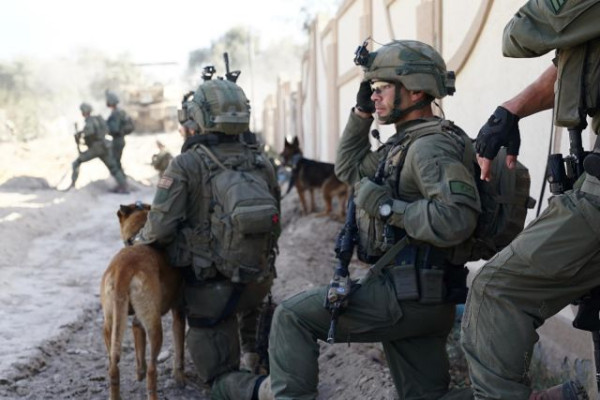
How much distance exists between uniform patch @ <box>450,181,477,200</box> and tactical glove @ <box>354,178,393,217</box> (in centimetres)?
26

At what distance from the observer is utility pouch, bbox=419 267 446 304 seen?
10.5ft

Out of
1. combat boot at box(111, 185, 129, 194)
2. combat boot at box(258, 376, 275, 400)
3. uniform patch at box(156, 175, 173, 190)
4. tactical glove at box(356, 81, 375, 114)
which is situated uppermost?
tactical glove at box(356, 81, 375, 114)

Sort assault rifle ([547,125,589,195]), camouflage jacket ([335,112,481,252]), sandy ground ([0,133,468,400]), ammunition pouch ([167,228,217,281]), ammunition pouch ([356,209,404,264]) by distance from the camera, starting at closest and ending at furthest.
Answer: assault rifle ([547,125,589,195]), camouflage jacket ([335,112,481,252]), ammunition pouch ([356,209,404,264]), ammunition pouch ([167,228,217,281]), sandy ground ([0,133,468,400])

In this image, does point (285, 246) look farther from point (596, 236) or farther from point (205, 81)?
point (596, 236)

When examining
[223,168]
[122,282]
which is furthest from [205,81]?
[122,282]

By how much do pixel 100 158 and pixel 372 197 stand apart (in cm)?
1458

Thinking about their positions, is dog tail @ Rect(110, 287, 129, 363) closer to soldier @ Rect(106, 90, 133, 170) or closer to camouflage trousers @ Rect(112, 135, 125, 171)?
soldier @ Rect(106, 90, 133, 170)

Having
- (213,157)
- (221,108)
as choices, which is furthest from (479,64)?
(213,157)

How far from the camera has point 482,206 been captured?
3227mm

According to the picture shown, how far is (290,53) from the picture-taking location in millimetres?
71125

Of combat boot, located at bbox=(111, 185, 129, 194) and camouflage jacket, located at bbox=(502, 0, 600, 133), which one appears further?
combat boot, located at bbox=(111, 185, 129, 194)

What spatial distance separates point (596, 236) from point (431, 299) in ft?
3.14

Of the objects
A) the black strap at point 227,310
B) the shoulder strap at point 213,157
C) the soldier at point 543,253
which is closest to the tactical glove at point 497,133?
the soldier at point 543,253

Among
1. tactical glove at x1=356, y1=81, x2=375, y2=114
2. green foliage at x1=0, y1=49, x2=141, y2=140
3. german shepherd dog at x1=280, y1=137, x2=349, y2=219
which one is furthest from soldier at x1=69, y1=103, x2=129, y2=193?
green foliage at x1=0, y1=49, x2=141, y2=140
